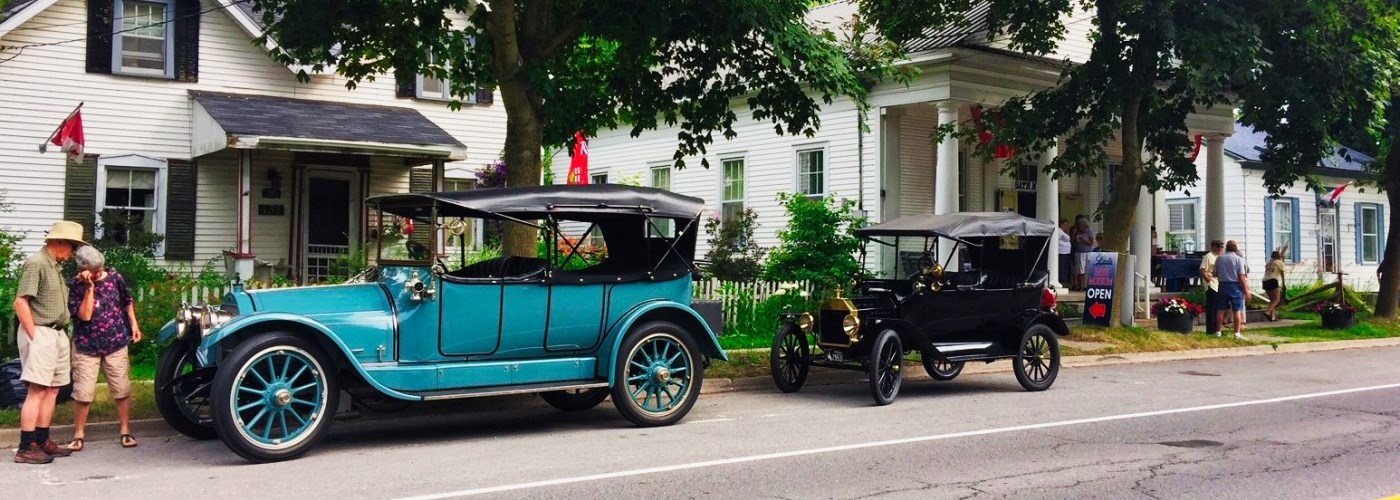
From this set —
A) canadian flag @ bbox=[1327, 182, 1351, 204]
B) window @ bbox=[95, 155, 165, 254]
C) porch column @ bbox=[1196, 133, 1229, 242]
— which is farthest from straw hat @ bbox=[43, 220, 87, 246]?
canadian flag @ bbox=[1327, 182, 1351, 204]

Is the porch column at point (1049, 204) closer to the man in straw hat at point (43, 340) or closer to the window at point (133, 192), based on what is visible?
the window at point (133, 192)

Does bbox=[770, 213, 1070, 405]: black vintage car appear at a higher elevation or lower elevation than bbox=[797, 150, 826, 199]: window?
lower

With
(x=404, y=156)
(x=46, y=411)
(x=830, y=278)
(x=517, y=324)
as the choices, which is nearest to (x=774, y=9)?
(x=517, y=324)

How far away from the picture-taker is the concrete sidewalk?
9301 millimetres

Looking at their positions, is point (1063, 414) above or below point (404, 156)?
below

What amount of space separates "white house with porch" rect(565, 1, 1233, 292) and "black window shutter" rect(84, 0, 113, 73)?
11.5m

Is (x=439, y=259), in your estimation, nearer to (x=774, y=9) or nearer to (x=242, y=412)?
(x=242, y=412)

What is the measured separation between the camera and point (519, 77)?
12.4m

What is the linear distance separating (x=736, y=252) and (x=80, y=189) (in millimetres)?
10675

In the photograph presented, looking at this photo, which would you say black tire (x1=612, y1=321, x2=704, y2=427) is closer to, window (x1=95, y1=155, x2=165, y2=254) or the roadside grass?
the roadside grass

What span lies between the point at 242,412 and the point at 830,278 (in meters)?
10.7

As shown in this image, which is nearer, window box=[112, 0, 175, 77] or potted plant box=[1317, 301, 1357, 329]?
window box=[112, 0, 175, 77]

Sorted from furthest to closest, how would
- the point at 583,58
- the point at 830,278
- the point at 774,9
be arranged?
the point at 830,278 → the point at 583,58 → the point at 774,9

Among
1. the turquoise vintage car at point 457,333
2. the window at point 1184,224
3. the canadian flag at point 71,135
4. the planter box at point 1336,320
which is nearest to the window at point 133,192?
the canadian flag at point 71,135
